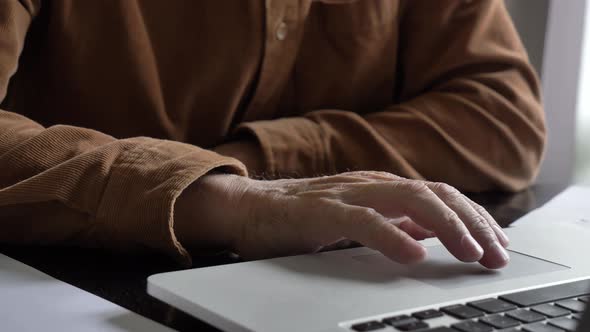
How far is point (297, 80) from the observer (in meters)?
1.14

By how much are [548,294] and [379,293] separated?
0.11 metres

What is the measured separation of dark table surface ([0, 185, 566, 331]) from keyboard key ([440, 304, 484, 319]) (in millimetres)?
141

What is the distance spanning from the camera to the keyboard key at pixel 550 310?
0.47 m

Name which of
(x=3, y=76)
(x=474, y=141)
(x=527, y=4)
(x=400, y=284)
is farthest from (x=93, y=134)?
(x=527, y=4)

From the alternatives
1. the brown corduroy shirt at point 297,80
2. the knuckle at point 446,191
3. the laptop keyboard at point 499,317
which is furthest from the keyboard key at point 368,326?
the brown corduroy shirt at point 297,80

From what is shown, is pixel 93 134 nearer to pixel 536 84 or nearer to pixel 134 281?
pixel 134 281

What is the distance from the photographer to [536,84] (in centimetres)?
117

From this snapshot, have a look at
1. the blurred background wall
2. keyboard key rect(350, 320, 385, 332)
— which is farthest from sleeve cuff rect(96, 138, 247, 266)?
the blurred background wall

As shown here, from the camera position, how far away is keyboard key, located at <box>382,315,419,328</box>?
0.43 meters

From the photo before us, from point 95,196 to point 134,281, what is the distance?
10cm

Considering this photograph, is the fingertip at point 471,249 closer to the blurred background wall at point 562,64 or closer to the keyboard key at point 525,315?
the keyboard key at point 525,315

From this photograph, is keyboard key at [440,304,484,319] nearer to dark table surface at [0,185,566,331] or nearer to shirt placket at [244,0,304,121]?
dark table surface at [0,185,566,331]

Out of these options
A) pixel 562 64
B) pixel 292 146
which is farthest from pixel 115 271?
pixel 562 64

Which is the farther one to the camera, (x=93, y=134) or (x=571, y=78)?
(x=571, y=78)
